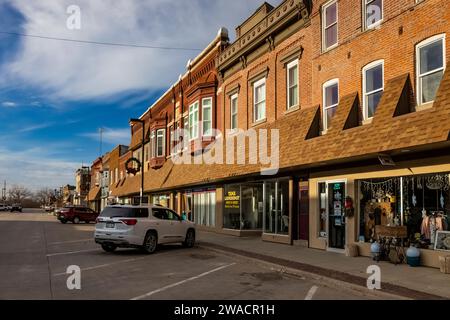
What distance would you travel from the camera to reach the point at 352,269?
12.1 metres

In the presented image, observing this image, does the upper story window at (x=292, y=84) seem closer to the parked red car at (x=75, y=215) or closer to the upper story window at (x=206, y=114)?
the upper story window at (x=206, y=114)

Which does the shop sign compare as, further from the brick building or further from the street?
the street

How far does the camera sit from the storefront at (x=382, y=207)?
12.5 m

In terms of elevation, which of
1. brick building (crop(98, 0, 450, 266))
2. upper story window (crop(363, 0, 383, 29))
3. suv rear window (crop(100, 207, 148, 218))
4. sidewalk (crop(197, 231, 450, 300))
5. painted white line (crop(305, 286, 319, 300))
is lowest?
painted white line (crop(305, 286, 319, 300))

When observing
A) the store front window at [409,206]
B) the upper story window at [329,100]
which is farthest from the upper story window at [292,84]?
the store front window at [409,206]

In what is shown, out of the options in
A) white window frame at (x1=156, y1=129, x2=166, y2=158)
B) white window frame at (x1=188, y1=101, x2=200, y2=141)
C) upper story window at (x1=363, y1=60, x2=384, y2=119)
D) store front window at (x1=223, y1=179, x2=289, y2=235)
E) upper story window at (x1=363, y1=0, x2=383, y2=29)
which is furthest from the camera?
white window frame at (x1=156, y1=129, x2=166, y2=158)

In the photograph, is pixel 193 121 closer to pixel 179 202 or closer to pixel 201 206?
pixel 201 206

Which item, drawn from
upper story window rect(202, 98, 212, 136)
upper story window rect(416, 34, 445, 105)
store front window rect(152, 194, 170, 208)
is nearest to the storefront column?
store front window rect(152, 194, 170, 208)

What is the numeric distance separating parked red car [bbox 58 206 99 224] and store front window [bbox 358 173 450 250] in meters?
32.9

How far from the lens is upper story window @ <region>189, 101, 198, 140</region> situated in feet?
97.2

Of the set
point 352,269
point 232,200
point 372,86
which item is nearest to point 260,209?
point 232,200

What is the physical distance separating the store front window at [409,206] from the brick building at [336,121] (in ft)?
0.09

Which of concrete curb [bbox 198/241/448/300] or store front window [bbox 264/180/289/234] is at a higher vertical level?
store front window [bbox 264/180/289/234]
